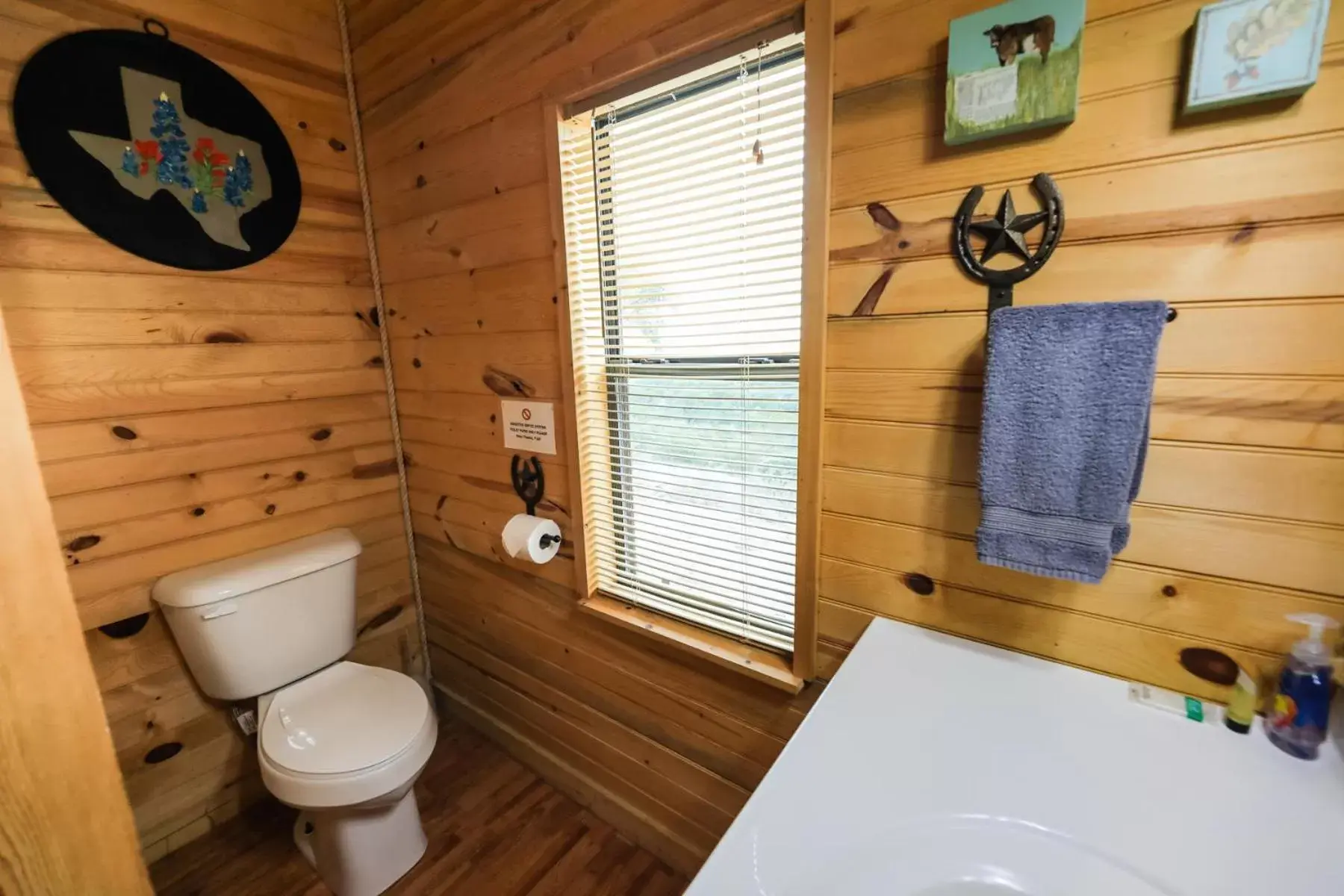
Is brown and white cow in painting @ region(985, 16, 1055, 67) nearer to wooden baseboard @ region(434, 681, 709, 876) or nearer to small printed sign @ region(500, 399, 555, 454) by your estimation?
small printed sign @ region(500, 399, 555, 454)

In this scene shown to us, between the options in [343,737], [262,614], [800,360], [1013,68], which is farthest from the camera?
[262,614]

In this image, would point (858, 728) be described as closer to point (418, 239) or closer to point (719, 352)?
point (719, 352)

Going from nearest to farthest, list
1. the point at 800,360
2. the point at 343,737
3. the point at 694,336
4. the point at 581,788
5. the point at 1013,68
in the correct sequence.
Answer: the point at 1013,68
the point at 800,360
the point at 694,336
the point at 343,737
the point at 581,788

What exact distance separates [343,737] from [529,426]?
3.04 ft

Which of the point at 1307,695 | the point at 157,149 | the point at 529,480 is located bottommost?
the point at 1307,695

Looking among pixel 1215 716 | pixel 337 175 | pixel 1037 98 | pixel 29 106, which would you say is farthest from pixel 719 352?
pixel 29 106

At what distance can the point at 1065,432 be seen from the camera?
2.38ft

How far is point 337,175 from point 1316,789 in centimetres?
255

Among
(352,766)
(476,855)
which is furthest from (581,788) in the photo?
(352,766)

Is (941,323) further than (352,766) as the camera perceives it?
No

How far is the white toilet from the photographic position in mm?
1281

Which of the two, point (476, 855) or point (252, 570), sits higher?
point (252, 570)

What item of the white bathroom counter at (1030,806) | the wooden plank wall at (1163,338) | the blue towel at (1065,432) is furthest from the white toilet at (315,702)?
the blue towel at (1065,432)

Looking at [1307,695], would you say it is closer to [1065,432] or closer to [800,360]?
[1065,432]
